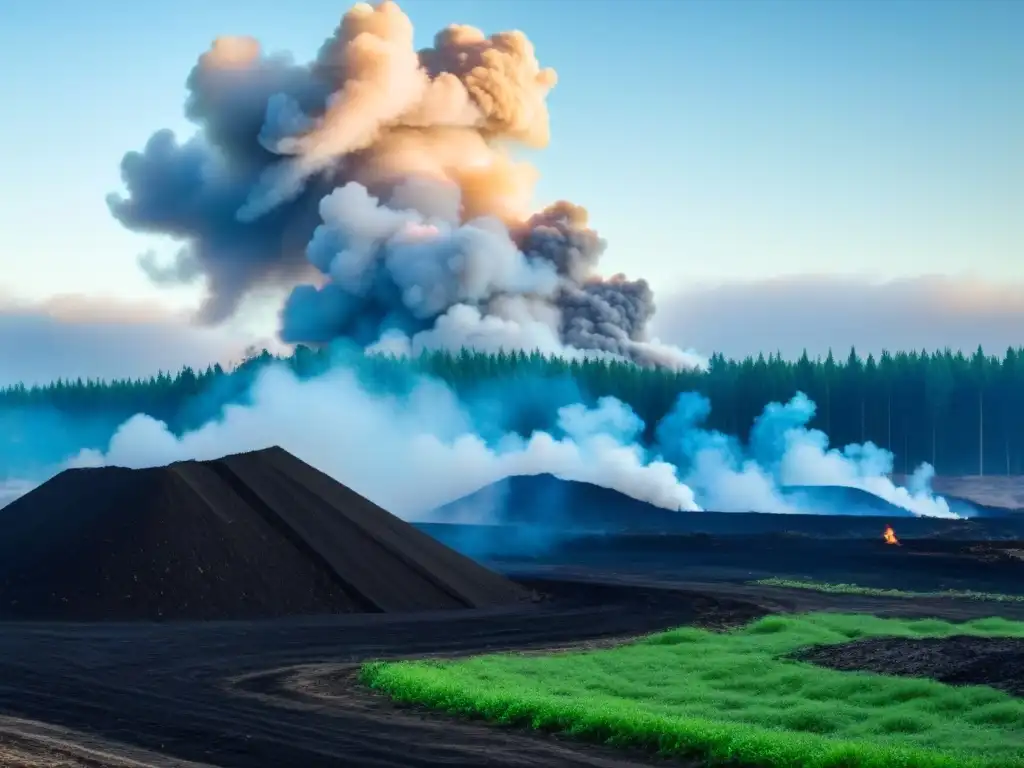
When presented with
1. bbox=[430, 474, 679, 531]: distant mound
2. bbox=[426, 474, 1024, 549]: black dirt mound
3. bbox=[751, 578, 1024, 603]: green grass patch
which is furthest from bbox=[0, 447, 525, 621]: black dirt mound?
bbox=[430, 474, 679, 531]: distant mound

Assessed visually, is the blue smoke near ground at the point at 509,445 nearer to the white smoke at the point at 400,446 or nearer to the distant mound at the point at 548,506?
the white smoke at the point at 400,446

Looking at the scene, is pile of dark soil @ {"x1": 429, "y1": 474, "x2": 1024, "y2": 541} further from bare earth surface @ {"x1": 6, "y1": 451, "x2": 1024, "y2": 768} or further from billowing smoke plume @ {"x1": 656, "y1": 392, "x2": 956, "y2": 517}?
bare earth surface @ {"x1": 6, "y1": 451, "x2": 1024, "y2": 768}

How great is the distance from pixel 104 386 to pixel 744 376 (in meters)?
89.7

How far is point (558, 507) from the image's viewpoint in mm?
103688

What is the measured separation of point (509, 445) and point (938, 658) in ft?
316

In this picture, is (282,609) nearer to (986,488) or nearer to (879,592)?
(879,592)

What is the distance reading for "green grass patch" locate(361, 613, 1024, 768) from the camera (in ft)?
60.1

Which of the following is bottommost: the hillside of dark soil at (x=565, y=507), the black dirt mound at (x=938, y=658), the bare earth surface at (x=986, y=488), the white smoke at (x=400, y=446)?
the black dirt mound at (x=938, y=658)

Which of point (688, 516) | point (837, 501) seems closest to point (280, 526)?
point (688, 516)

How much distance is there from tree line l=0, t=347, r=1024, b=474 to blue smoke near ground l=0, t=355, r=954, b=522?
4.62 ft

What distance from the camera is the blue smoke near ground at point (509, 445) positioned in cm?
10606

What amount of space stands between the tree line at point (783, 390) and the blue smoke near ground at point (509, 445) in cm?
141

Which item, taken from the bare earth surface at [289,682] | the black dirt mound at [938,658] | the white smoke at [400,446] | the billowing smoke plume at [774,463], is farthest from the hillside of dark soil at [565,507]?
the black dirt mound at [938,658]

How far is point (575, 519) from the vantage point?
101812 millimetres
